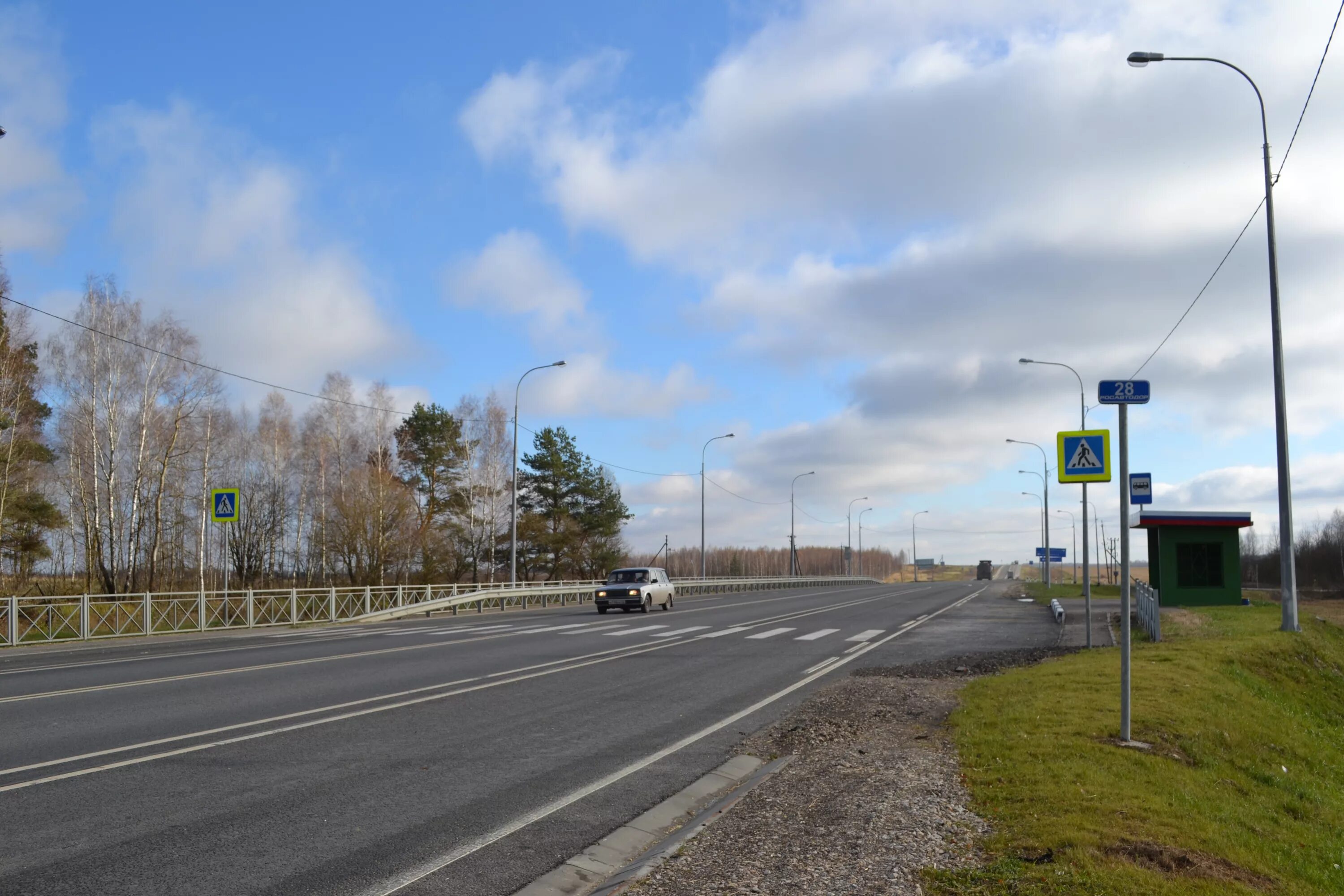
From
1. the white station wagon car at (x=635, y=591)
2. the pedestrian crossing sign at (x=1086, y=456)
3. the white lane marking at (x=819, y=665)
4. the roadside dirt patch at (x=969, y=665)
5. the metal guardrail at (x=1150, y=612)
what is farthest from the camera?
the white station wagon car at (x=635, y=591)

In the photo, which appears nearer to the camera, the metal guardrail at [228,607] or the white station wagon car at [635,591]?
the metal guardrail at [228,607]

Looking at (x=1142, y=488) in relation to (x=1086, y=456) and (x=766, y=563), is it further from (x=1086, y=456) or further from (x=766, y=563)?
(x=766, y=563)

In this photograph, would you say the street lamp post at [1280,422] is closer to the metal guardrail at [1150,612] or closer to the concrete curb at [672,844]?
the metal guardrail at [1150,612]

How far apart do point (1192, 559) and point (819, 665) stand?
18.7m

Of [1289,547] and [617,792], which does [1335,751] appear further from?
[617,792]

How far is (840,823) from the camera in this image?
6.28 m

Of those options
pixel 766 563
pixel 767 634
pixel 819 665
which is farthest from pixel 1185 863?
pixel 766 563

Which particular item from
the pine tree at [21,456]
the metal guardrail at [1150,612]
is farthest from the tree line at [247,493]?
the metal guardrail at [1150,612]

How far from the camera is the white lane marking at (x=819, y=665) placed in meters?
16.0

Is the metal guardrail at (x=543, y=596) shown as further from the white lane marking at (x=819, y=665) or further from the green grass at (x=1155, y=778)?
the green grass at (x=1155, y=778)

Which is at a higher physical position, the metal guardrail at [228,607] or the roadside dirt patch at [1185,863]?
the roadside dirt patch at [1185,863]

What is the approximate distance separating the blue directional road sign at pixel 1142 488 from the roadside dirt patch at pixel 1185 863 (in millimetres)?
19320

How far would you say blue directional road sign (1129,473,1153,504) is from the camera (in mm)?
23781

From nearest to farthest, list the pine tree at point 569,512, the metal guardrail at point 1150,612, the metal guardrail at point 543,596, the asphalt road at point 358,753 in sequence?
the asphalt road at point 358,753 → the metal guardrail at point 1150,612 → the metal guardrail at point 543,596 → the pine tree at point 569,512
